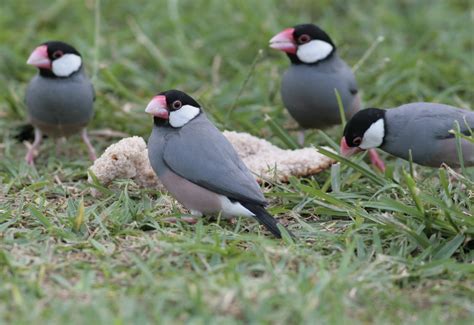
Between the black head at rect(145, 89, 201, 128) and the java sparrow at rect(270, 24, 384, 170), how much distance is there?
1.21 m

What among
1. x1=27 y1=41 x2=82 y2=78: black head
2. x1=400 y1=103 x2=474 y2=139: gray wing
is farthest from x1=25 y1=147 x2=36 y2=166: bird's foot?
x1=400 y1=103 x2=474 y2=139: gray wing

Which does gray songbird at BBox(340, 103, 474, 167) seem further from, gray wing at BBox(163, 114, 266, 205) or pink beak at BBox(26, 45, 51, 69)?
pink beak at BBox(26, 45, 51, 69)

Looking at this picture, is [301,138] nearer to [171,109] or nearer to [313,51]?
[313,51]

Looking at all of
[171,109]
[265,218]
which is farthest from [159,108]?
[265,218]

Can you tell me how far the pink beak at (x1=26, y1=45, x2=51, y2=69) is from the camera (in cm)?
500

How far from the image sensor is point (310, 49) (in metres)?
5.23

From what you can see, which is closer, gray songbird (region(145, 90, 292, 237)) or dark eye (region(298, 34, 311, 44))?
gray songbird (region(145, 90, 292, 237))

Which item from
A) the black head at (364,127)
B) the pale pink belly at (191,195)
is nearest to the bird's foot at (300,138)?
the black head at (364,127)

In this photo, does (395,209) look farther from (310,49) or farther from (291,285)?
(310,49)

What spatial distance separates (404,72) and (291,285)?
10.5 feet

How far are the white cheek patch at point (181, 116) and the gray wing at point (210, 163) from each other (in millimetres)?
46

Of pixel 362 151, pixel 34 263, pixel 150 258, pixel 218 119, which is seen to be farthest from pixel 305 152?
pixel 34 263

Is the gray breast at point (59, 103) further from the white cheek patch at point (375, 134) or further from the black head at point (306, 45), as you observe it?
the white cheek patch at point (375, 134)

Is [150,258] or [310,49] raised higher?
[310,49]
